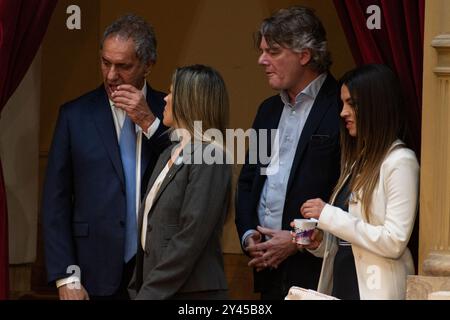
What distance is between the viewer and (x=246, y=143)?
710cm

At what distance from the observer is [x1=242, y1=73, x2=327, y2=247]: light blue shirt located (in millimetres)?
5711

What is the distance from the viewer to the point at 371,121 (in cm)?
515

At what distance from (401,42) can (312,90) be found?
1.59 feet

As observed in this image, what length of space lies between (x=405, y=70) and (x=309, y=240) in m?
0.83

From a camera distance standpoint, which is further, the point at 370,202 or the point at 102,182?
the point at 102,182

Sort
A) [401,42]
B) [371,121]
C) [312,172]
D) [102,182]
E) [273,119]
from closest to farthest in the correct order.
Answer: [371,121] < [401,42] < [312,172] < [102,182] < [273,119]

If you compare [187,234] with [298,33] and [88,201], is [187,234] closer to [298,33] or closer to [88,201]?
[88,201]

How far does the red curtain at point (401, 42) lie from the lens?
17.7 ft

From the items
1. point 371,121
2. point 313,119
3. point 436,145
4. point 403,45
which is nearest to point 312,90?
point 313,119

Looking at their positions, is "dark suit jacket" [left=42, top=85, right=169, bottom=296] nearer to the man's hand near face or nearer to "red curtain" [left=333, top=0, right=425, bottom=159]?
the man's hand near face

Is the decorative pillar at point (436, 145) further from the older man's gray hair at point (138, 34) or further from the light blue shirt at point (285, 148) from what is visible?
the older man's gray hair at point (138, 34)

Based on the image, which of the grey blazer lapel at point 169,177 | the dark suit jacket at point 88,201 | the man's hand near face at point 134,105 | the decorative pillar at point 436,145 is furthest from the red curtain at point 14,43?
the decorative pillar at point 436,145
